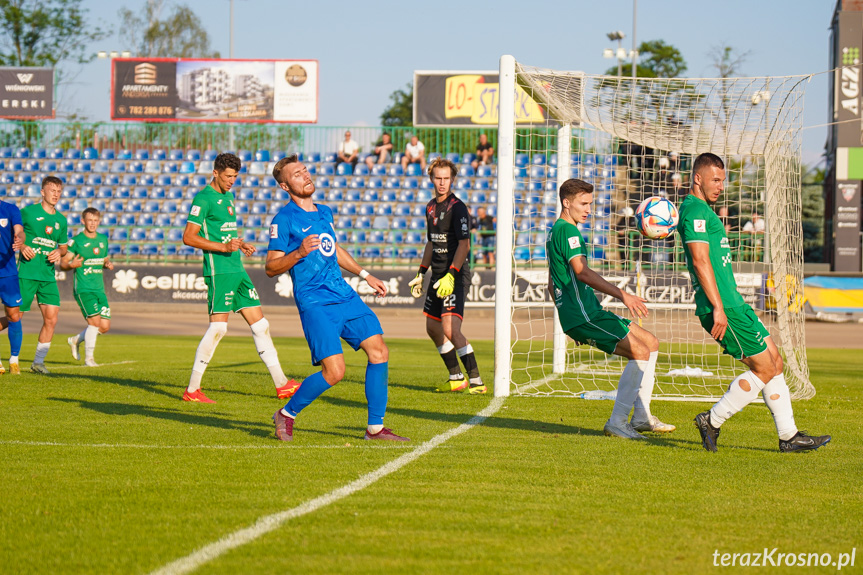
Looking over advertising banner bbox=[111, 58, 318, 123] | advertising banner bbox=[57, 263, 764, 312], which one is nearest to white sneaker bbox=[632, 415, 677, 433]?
advertising banner bbox=[57, 263, 764, 312]

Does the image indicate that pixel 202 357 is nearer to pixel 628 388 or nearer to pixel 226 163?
pixel 226 163

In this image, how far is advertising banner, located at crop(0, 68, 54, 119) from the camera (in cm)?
3350

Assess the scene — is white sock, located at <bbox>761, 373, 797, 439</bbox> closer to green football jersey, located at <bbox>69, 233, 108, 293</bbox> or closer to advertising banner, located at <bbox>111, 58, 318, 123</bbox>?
green football jersey, located at <bbox>69, 233, 108, 293</bbox>

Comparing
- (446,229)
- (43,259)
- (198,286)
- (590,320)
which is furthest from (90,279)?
(198,286)

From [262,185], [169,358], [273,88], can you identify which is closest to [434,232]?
[169,358]

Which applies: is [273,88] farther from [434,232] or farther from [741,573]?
[741,573]

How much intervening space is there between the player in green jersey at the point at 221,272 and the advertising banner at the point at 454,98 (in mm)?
23288

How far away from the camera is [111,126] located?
31359 mm

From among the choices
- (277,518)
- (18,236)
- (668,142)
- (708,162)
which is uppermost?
(668,142)

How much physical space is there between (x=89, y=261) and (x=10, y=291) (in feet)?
5.17

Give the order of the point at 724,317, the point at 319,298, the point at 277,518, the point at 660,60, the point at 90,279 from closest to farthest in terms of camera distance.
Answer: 1. the point at 277,518
2. the point at 724,317
3. the point at 319,298
4. the point at 90,279
5. the point at 660,60

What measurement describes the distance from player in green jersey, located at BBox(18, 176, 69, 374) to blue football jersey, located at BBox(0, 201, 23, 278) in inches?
7.8

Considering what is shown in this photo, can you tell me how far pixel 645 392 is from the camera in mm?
6523

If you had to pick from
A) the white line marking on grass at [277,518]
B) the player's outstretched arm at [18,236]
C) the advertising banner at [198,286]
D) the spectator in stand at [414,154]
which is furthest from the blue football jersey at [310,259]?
the spectator in stand at [414,154]
